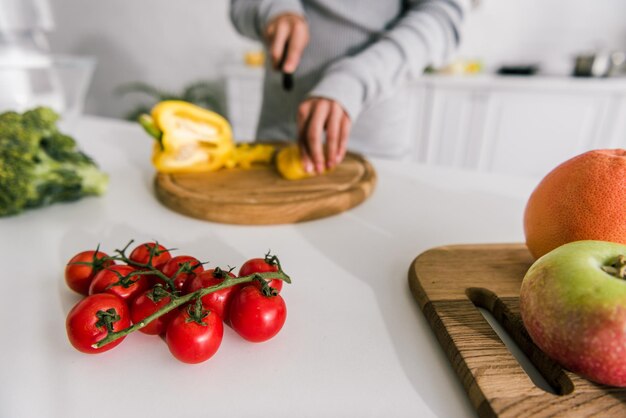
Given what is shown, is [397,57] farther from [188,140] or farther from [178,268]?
[178,268]

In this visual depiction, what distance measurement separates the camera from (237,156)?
919mm

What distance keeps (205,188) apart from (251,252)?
0.24m

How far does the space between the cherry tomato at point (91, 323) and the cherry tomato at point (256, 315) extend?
4.4 inches

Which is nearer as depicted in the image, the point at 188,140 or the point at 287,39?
the point at 188,140

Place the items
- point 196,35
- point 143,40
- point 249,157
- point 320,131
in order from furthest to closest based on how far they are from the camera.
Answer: point 143,40
point 196,35
point 249,157
point 320,131

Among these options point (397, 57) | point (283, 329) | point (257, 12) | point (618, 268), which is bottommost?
point (283, 329)

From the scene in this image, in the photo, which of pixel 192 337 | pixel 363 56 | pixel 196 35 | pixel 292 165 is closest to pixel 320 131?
pixel 292 165

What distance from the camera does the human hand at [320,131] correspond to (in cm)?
82

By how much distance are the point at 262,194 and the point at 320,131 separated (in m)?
0.18

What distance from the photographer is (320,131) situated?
0.82m

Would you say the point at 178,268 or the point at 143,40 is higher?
the point at 143,40

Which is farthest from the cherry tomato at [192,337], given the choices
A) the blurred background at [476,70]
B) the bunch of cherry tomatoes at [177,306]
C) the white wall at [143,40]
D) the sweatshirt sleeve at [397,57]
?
the white wall at [143,40]

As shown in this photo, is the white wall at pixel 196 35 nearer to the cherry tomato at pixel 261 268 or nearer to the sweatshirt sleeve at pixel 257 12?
the sweatshirt sleeve at pixel 257 12

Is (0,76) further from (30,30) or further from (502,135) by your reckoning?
(502,135)
